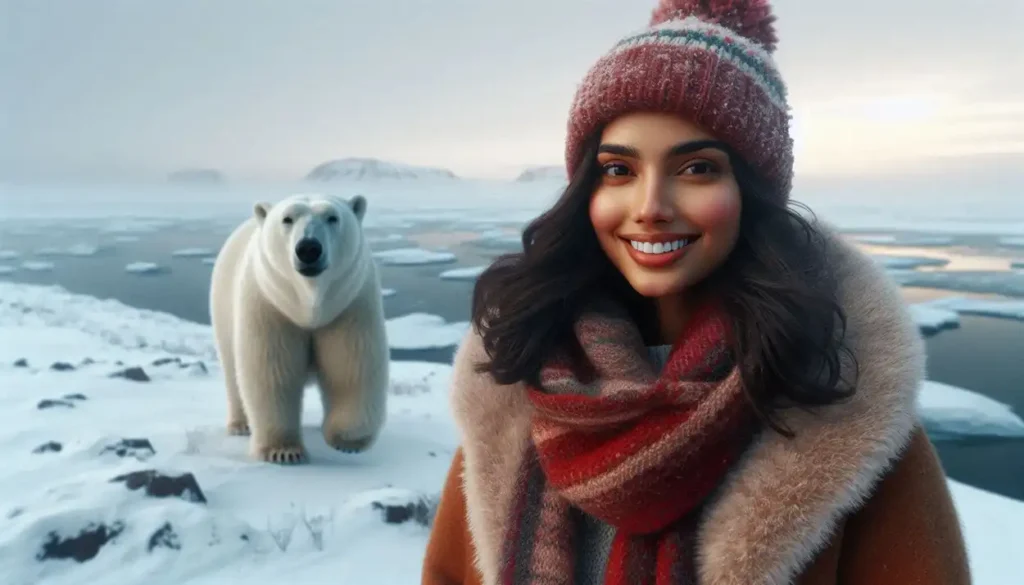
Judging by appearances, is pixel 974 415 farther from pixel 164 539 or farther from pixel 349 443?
pixel 164 539

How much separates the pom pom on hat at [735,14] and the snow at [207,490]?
0.75 meters

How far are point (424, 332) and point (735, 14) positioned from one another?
3.12 meters

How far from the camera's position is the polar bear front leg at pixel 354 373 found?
→ 191 cm

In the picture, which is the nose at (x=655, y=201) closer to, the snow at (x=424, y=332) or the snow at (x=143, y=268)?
the snow at (x=424, y=332)

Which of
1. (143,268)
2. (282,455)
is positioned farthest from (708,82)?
(143,268)

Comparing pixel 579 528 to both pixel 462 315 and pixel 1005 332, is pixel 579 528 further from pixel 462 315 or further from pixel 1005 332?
pixel 462 315

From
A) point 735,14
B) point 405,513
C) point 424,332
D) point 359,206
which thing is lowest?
point 424,332

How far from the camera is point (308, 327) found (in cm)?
187

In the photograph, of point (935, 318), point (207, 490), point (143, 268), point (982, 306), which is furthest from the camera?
point (143, 268)

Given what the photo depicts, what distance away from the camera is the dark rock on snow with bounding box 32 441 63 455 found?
1.73 m

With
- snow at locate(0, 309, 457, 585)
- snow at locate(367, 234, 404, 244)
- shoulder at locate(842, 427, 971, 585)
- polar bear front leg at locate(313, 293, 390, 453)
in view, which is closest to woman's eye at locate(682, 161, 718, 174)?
shoulder at locate(842, 427, 971, 585)

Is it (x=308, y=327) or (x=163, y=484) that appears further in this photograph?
(x=308, y=327)

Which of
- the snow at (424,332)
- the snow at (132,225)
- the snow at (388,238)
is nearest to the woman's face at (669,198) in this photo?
the snow at (424,332)

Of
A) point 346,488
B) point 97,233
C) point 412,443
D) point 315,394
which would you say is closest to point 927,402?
point 412,443
